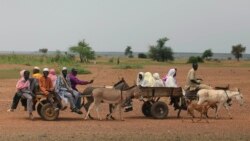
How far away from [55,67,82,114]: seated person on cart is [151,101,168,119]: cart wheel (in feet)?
8.46

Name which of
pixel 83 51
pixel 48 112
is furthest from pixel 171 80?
pixel 83 51

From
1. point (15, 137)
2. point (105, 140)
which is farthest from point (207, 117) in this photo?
point (15, 137)

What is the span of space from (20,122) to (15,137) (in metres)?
3.06

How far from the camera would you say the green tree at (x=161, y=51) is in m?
89.6

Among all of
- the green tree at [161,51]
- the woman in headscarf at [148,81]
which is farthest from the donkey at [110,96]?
the green tree at [161,51]

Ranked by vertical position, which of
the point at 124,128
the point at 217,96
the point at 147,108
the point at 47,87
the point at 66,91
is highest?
the point at 47,87

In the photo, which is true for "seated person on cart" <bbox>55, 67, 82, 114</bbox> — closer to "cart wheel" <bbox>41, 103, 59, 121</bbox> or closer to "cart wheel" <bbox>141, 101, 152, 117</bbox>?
"cart wheel" <bbox>41, 103, 59, 121</bbox>

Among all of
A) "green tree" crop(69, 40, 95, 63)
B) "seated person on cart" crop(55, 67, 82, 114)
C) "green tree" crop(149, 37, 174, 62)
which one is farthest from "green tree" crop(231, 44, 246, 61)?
"seated person on cart" crop(55, 67, 82, 114)

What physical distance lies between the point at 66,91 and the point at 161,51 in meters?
72.4

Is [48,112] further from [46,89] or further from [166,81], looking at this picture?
[166,81]

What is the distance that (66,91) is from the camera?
17828 mm

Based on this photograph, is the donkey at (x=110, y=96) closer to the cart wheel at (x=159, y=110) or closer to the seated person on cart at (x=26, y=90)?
the cart wheel at (x=159, y=110)

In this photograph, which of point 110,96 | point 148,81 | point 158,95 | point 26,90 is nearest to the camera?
point 26,90

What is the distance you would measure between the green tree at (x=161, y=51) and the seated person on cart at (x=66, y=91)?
71859mm
